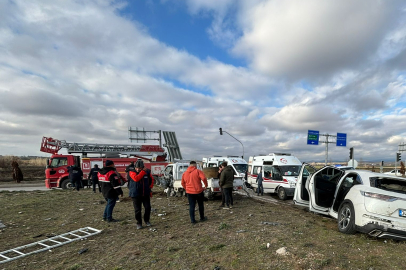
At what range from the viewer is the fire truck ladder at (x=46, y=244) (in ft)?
16.5

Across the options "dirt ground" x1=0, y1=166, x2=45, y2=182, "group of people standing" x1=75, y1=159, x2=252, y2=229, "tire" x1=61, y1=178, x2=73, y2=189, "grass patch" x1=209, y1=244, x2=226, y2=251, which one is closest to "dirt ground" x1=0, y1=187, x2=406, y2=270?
"grass patch" x1=209, y1=244, x2=226, y2=251

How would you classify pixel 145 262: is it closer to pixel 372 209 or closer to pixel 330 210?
pixel 372 209

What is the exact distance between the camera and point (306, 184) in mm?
8070

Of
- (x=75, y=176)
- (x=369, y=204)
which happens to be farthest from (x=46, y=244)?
(x=75, y=176)

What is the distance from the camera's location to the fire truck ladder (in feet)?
16.5

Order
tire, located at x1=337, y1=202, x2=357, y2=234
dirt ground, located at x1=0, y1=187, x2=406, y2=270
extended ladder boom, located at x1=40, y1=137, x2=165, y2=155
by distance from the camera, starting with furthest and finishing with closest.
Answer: extended ladder boom, located at x1=40, y1=137, x2=165, y2=155
tire, located at x1=337, y1=202, x2=357, y2=234
dirt ground, located at x1=0, y1=187, x2=406, y2=270

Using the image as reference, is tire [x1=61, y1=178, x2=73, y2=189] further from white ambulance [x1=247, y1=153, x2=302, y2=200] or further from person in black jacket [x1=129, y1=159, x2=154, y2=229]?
person in black jacket [x1=129, y1=159, x2=154, y2=229]

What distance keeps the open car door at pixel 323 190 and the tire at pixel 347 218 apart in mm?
1179

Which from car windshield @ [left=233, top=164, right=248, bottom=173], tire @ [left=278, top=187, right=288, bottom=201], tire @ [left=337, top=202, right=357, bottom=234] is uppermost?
A: car windshield @ [left=233, top=164, right=248, bottom=173]

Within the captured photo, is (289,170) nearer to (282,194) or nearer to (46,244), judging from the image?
(282,194)

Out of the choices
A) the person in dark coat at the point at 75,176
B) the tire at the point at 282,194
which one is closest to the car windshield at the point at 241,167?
the tire at the point at 282,194

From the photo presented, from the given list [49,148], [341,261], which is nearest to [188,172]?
[341,261]

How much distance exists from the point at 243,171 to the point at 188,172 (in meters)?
10.3

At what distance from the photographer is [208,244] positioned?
5152 millimetres
